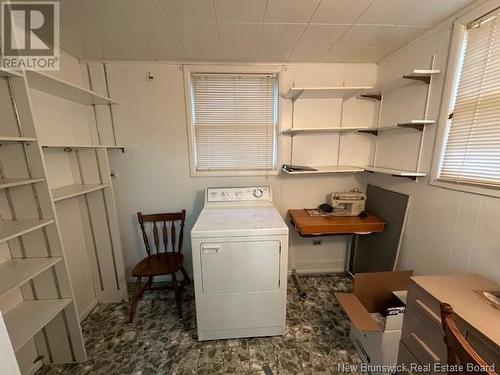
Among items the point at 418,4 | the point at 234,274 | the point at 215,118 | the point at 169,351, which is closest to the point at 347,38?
the point at 418,4

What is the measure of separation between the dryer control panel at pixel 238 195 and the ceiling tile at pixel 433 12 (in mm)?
1716

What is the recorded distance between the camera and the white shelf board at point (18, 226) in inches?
43.0

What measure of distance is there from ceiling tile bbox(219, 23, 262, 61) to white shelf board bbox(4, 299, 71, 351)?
2202 mm

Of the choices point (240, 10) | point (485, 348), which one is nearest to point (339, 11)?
point (240, 10)

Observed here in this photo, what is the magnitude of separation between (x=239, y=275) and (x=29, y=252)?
1.41 meters

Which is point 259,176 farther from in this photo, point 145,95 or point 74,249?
point 74,249

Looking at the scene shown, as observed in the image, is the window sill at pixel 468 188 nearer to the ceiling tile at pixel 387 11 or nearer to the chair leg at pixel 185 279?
the ceiling tile at pixel 387 11

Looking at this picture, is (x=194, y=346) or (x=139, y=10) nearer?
(x=139, y=10)

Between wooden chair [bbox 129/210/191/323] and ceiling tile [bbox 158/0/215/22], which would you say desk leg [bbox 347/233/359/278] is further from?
ceiling tile [bbox 158/0/215/22]

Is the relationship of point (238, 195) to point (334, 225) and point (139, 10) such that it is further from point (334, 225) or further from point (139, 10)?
point (139, 10)

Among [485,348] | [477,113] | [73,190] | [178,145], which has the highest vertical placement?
[477,113]

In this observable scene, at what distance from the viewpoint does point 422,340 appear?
1.10m

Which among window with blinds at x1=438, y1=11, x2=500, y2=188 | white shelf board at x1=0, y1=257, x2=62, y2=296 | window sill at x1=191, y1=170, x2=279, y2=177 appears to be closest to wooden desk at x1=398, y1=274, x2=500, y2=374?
window with blinds at x1=438, y1=11, x2=500, y2=188

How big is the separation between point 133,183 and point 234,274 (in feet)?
4.95
